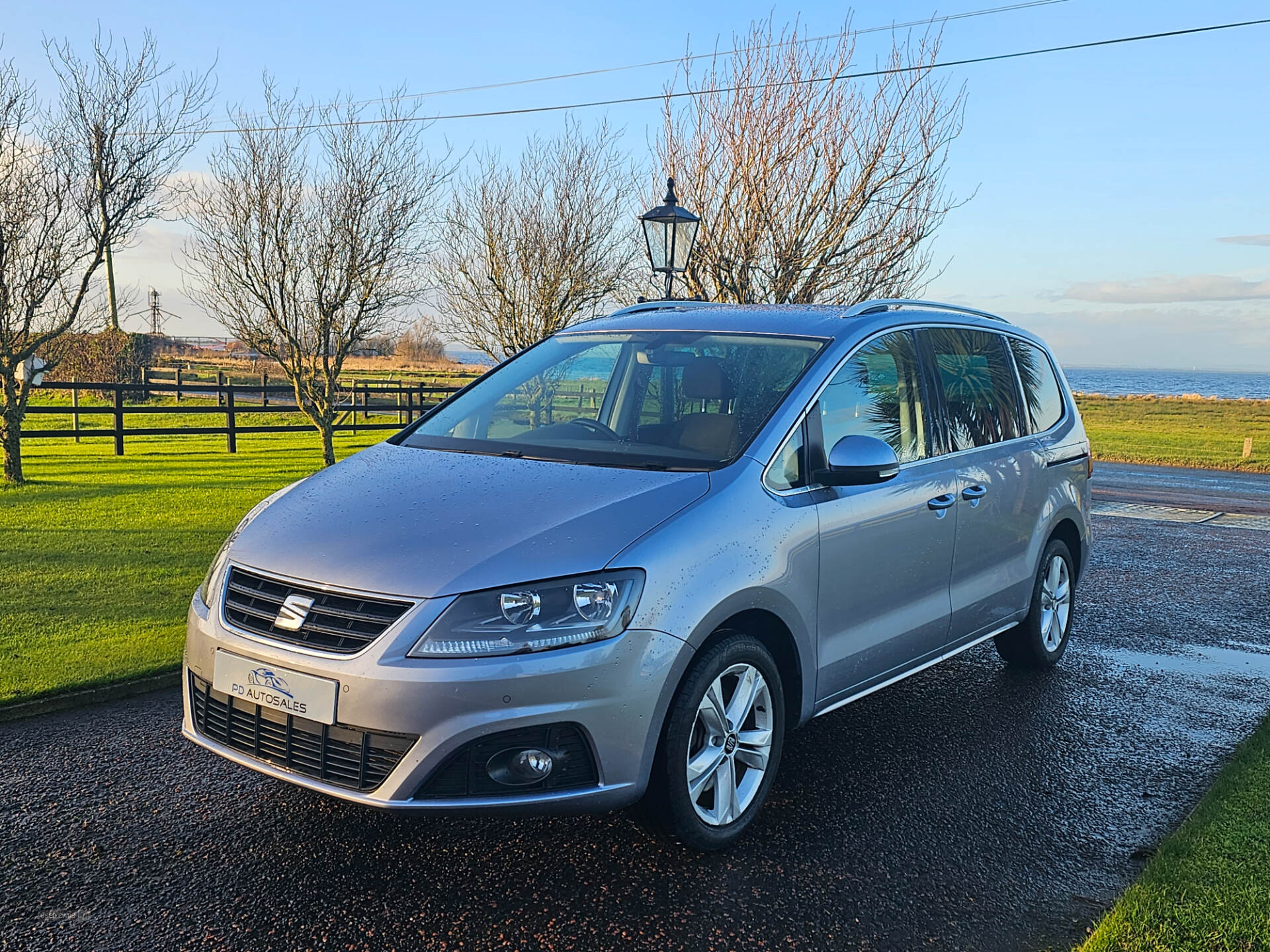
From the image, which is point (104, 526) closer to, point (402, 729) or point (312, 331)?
point (312, 331)

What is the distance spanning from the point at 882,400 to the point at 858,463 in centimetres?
72

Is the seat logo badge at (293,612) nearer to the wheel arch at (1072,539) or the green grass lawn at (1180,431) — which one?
the wheel arch at (1072,539)

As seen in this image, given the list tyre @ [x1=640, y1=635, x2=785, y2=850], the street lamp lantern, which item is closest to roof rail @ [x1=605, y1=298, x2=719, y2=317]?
tyre @ [x1=640, y1=635, x2=785, y2=850]

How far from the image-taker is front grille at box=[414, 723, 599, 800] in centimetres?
297

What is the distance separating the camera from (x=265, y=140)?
596 inches

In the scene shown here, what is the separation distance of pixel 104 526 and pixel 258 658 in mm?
7762

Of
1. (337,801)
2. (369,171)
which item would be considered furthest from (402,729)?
(369,171)

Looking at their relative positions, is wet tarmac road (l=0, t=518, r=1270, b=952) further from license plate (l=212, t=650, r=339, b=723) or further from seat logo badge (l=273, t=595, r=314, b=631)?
seat logo badge (l=273, t=595, r=314, b=631)

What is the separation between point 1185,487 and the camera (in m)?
18.6

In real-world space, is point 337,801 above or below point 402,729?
below

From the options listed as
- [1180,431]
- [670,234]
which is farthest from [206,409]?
[1180,431]

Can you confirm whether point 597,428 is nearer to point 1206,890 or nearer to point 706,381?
point 706,381

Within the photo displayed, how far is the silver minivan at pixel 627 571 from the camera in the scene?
2984 mm

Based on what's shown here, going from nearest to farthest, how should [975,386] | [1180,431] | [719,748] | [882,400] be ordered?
1. [719,748]
2. [882,400]
3. [975,386]
4. [1180,431]
